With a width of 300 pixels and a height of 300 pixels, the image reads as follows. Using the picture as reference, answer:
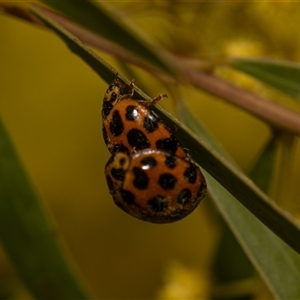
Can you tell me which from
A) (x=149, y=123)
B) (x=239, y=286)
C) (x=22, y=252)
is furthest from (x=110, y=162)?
(x=239, y=286)

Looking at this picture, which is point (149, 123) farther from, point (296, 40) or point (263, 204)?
point (296, 40)

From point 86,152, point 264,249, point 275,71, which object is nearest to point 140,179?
point 264,249

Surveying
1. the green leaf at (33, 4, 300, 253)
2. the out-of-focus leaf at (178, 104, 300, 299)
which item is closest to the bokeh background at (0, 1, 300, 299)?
the out-of-focus leaf at (178, 104, 300, 299)

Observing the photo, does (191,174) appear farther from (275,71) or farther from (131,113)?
(275,71)

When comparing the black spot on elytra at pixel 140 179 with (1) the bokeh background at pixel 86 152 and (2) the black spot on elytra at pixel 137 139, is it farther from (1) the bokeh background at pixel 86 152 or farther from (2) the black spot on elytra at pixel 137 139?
(1) the bokeh background at pixel 86 152

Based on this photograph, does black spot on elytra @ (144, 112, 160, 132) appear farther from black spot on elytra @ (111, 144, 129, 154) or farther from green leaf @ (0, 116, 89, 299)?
green leaf @ (0, 116, 89, 299)

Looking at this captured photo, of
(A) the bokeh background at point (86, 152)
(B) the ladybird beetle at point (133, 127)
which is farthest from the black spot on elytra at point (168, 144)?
(A) the bokeh background at point (86, 152)
